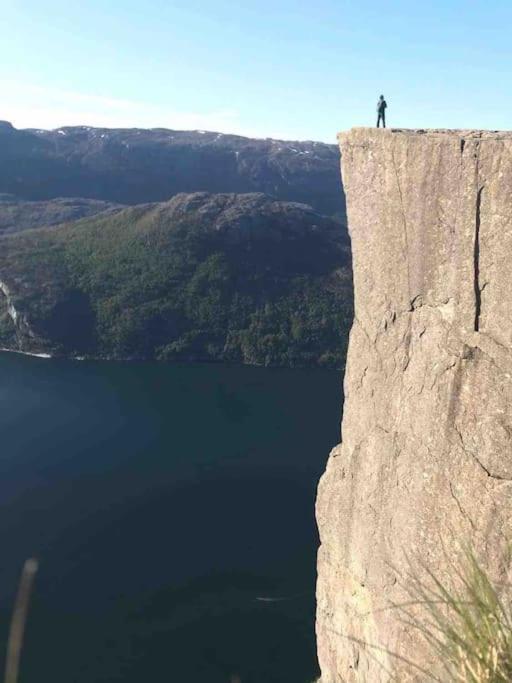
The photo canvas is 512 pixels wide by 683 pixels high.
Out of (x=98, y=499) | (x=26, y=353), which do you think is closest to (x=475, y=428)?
(x=98, y=499)

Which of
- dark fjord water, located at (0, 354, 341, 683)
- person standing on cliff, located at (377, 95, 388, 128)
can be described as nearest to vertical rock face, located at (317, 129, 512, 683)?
person standing on cliff, located at (377, 95, 388, 128)

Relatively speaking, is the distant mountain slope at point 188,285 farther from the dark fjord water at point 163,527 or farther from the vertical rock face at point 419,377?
the vertical rock face at point 419,377

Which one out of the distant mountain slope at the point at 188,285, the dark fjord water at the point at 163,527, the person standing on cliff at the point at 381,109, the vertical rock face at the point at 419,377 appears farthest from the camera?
the distant mountain slope at the point at 188,285

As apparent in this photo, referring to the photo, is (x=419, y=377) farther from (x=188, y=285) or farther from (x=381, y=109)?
(x=188, y=285)

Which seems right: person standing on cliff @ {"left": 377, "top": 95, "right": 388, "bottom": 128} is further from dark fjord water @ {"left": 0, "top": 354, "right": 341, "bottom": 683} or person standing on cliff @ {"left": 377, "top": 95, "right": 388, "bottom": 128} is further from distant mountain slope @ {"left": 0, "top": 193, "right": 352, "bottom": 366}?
distant mountain slope @ {"left": 0, "top": 193, "right": 352, "bottom": 366}

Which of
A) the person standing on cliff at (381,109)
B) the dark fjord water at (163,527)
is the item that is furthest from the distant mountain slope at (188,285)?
the person standing on cliff at (381,109)

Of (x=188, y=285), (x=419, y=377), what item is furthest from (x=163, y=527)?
(x=188, y=285)

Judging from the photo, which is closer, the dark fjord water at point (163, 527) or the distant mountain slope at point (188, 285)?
the dark fjord water at point (163, 527)
